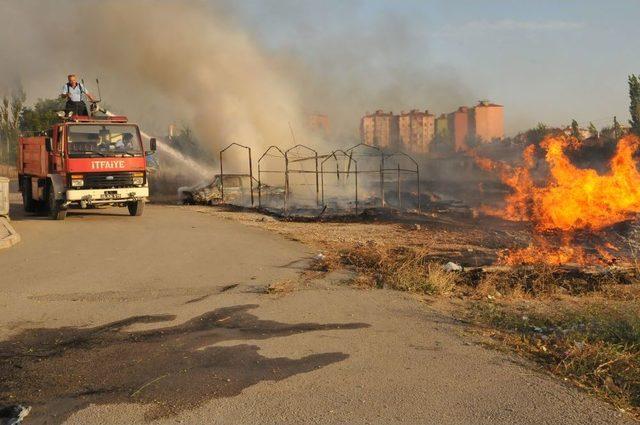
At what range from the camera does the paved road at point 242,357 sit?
3.62 m

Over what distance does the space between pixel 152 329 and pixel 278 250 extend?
504cm

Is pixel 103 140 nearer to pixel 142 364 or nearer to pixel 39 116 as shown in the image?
pixel 142 364

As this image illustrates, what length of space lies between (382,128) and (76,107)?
205 feet

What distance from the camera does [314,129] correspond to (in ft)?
146

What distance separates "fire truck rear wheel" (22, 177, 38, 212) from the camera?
16.5 meters

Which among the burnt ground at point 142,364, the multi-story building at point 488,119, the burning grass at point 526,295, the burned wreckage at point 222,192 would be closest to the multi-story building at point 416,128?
the multi-story building at point 488,119

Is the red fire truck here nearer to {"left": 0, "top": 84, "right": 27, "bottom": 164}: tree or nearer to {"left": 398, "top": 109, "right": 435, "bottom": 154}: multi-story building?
{"left": 0, "top": 84, "right": 27, "bottom": 164}: tree

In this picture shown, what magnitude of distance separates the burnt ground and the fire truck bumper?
897cm

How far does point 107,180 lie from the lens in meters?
14.0

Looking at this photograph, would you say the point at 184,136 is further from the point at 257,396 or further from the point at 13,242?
the point at 257,396

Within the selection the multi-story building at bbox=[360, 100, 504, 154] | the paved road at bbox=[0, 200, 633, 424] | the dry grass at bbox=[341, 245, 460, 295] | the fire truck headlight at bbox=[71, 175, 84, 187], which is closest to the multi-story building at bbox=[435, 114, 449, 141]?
the multi-story building at bbox=[360, 100, 504, 154]

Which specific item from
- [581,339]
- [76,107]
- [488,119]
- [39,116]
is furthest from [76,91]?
[488,119]

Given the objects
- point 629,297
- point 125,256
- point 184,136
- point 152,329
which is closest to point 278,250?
point 125,256

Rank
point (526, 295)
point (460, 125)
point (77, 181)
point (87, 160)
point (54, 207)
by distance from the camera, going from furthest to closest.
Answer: point (460, 125) < point (54, 207) < point (87, 160) < point (77, 181) < point (526, 295)
